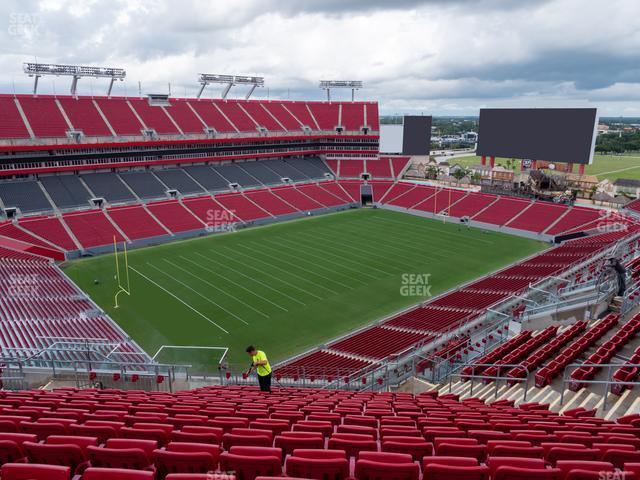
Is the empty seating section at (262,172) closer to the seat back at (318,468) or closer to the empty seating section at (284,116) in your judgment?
the empty seating section at (284,116)

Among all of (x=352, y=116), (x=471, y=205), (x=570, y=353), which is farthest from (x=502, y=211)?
(x=570, y=353)

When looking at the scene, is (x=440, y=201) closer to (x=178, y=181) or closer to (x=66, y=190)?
(x=178, y=181)

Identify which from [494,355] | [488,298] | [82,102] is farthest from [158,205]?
[494,355]

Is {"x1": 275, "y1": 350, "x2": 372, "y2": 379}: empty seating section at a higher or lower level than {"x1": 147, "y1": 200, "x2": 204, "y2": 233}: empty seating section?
lower

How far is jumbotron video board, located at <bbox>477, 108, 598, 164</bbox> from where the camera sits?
4331 cm

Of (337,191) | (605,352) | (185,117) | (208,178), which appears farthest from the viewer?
(337,191)

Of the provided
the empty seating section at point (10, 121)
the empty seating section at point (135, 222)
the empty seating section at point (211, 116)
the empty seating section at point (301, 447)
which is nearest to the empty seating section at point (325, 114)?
the empty seating section at point (211, 116)

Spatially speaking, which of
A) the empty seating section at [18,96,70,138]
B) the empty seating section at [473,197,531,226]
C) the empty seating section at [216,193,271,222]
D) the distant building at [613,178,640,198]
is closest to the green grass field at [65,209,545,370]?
the empty seating section at [216,193,271,222]

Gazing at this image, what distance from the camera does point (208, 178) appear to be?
2062 inches

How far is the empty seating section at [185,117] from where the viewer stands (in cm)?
5338

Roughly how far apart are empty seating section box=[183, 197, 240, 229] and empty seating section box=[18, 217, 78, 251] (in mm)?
12096

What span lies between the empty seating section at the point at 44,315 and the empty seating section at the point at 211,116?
31095 mm

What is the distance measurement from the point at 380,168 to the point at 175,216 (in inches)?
1243

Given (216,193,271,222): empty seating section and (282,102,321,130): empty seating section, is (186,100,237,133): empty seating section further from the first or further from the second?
(282,102,321,130): empty seating section
